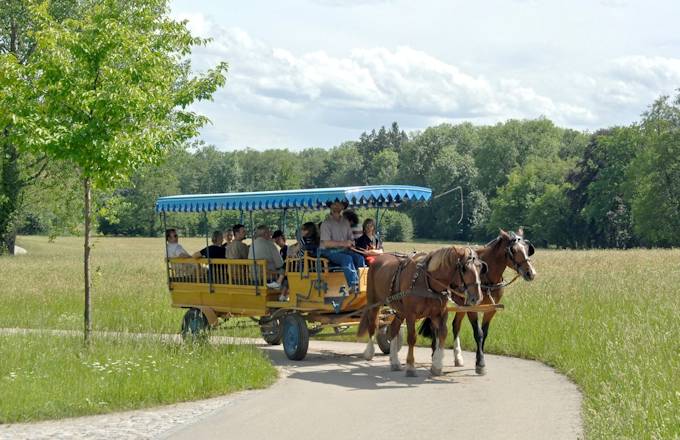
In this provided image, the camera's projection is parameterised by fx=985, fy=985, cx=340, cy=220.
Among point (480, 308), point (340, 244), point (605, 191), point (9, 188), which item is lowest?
point (480, 308)

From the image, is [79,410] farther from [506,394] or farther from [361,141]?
[361,141]

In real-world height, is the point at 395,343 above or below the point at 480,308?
below

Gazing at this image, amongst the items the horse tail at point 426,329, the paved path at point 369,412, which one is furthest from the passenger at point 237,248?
the horse tail at point 426,329

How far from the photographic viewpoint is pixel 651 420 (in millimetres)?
8688

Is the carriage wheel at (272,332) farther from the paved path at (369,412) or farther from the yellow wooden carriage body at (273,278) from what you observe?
the paved path at (369,412)

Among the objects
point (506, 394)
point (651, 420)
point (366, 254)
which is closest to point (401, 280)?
point (366, 254)

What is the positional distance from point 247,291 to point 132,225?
66.5 m

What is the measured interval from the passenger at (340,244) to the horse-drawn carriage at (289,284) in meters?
0.16

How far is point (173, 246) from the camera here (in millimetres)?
18609

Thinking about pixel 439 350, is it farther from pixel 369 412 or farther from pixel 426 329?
pixel 369 412

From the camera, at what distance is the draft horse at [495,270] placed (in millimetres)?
14242

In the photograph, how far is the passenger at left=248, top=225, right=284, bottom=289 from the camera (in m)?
16.7

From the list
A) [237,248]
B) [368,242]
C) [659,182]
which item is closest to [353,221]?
[368,242]

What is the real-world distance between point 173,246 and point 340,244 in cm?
445
